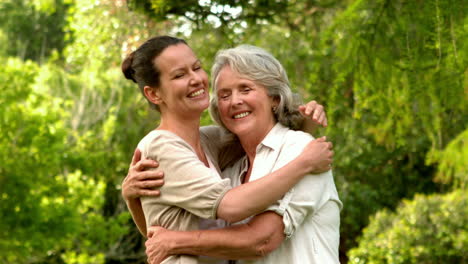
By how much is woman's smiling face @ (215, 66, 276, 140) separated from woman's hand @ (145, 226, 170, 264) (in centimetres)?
58

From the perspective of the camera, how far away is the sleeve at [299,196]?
2.67 m

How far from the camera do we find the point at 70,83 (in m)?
15.5

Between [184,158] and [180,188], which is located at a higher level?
[184,158]

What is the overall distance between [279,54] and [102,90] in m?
6.25

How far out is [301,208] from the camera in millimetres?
2701

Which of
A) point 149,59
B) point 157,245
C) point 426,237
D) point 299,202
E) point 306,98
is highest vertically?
point 149,59

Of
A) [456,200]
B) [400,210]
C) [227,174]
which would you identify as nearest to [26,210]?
[400,210]

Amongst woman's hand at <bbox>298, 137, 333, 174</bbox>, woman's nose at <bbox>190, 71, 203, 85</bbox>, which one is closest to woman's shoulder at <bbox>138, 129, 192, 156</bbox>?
woman's nose at <bbox>190, 71, 203, 85</bbox>

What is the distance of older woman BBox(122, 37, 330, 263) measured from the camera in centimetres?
257

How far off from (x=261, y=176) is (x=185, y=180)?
0.36 meters

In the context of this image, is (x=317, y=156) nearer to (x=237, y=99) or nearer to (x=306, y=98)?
(x=237, y=99)

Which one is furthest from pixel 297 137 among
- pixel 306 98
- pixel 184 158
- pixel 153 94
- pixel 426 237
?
pixel 426 237

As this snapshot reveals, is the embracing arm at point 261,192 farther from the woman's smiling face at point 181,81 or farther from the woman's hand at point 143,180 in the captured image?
the woman's smiling face at point 181,81

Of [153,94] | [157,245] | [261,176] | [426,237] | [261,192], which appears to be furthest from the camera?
[426,237]
